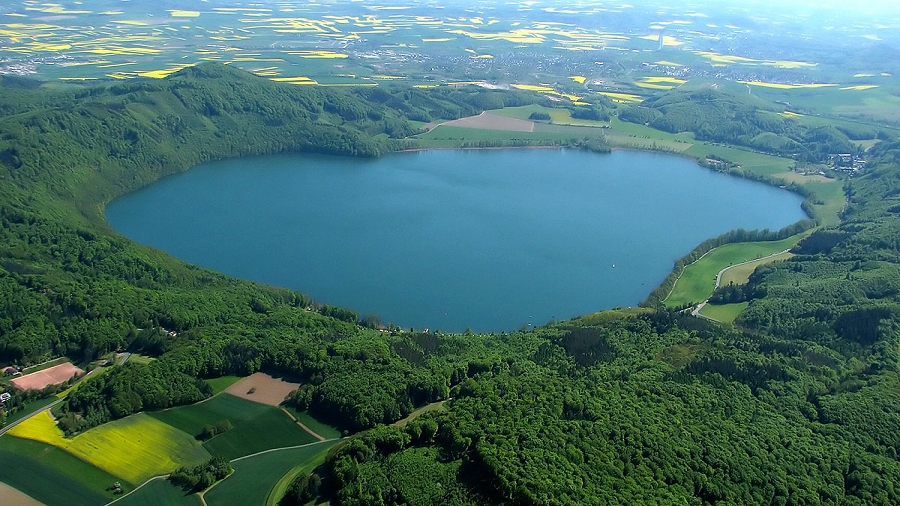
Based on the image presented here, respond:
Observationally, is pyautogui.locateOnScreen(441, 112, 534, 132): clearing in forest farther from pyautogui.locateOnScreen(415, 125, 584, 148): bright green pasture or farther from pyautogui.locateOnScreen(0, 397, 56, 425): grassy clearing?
pyautogui.locateOnScreen(0, 397, 56, 425): grassy clearing

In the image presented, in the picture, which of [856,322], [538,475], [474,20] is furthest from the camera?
[474,20]

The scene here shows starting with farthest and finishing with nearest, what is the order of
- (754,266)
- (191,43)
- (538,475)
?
(191,43) < (754,266) < (538,475)

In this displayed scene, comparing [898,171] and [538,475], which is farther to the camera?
[898,171]

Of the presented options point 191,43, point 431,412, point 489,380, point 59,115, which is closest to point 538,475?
point 431,412

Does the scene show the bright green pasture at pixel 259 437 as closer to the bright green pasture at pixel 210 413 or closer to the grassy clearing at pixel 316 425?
the grassy clearing at pixel 316 425

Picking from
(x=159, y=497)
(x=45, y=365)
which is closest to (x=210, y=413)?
(x=159, y=497)

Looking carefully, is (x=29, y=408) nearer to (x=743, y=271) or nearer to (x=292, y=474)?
(x=292, y=474)

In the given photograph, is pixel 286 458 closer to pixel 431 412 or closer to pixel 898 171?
pixel 431 412
